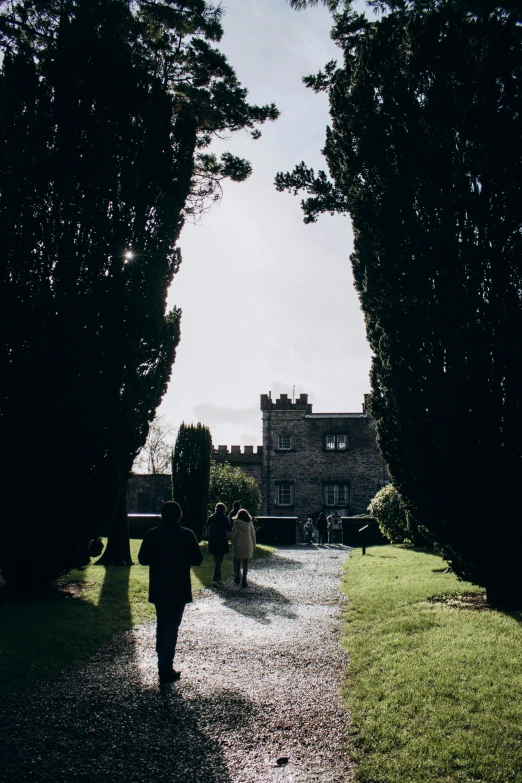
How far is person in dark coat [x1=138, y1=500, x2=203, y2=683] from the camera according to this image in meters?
5.28

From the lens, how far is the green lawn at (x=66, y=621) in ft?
18.5

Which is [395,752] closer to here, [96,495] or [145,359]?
[96,495]

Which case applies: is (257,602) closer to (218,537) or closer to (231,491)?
(218,537)

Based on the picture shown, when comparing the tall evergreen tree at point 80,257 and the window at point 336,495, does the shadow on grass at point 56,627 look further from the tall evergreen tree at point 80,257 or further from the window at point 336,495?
the window at point 336,495

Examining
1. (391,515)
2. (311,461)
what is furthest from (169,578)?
(311,461)

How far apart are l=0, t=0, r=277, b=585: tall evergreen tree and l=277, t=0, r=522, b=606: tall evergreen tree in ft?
14.1

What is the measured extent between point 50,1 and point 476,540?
13.2 metres

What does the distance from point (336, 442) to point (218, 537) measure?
1062 inches

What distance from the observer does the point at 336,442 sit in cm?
3738

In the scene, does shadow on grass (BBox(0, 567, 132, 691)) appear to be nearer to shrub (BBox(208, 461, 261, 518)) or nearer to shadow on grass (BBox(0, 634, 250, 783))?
shadow on grass (BBox(0, 634, 250, 783))

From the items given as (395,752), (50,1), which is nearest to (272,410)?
(50,1)

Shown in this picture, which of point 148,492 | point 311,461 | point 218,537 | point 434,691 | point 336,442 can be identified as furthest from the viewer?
point 336,442

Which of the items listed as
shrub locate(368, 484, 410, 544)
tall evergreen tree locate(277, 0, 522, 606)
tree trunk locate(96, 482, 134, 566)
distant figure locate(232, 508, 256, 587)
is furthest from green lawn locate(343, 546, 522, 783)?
shrub locate(368, 484, 410, 544)

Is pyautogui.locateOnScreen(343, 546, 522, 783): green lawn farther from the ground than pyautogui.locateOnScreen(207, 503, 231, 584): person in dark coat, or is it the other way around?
pyautogui.locateOnScreen(207, 503, 231, 584): person in dark coat
